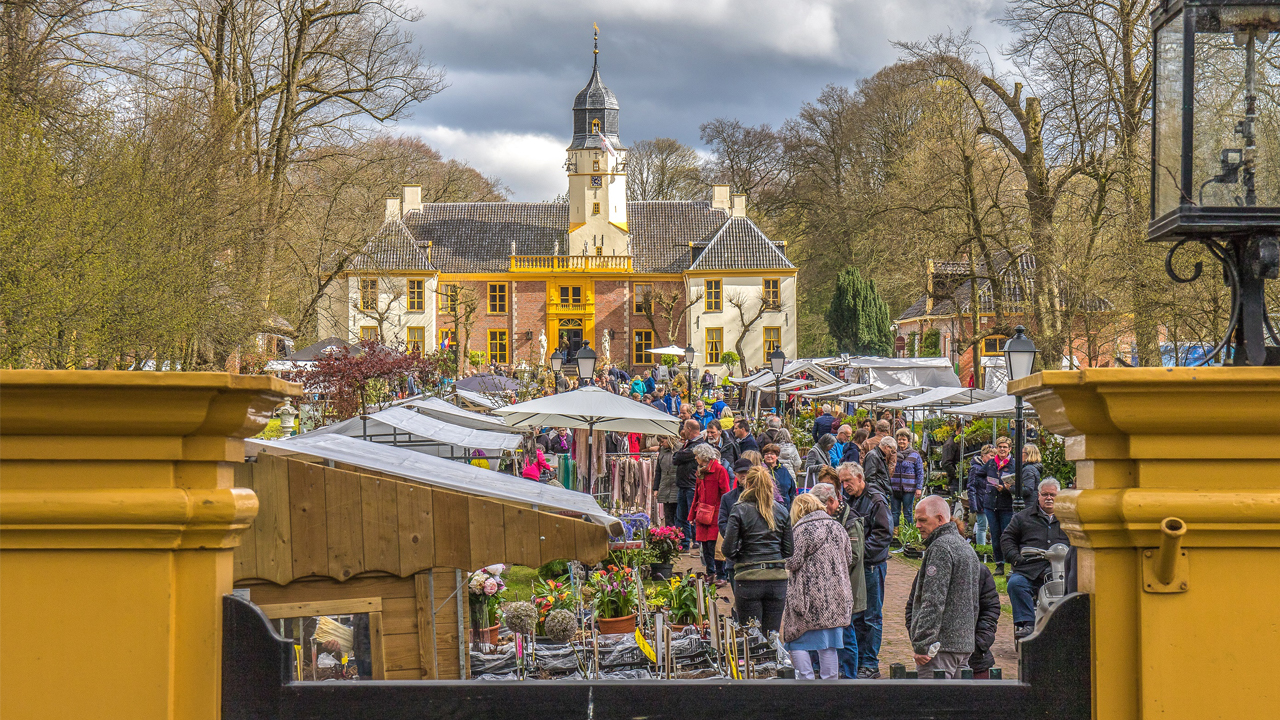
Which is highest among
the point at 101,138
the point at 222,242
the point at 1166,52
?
the point at 101,138

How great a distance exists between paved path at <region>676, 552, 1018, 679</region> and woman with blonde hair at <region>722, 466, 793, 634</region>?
0.21m

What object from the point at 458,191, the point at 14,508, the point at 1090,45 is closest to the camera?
the point at 14,508

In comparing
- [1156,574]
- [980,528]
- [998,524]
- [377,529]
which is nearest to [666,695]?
[1156,574]

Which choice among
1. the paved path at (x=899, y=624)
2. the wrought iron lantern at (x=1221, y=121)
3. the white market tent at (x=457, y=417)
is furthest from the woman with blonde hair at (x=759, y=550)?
the white market tent at (x=457, y=417)

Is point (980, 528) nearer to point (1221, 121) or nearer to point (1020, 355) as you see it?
point (1020, 355)

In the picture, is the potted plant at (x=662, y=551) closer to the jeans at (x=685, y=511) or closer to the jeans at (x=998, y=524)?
the jeans at (x=685, y=511)

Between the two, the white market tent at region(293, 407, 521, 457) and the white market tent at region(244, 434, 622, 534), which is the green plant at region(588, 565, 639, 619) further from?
the white market tent at region(293, 407, 521, 457)

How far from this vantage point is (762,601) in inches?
311

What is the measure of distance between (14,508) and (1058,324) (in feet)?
70.3

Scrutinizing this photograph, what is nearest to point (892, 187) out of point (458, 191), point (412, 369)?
point (412, 369)

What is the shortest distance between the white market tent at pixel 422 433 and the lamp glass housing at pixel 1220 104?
9865 mm

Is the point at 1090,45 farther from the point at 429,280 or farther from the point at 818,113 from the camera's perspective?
the point at 429,280

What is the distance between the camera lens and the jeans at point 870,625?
808 cm

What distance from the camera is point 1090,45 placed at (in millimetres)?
19250
